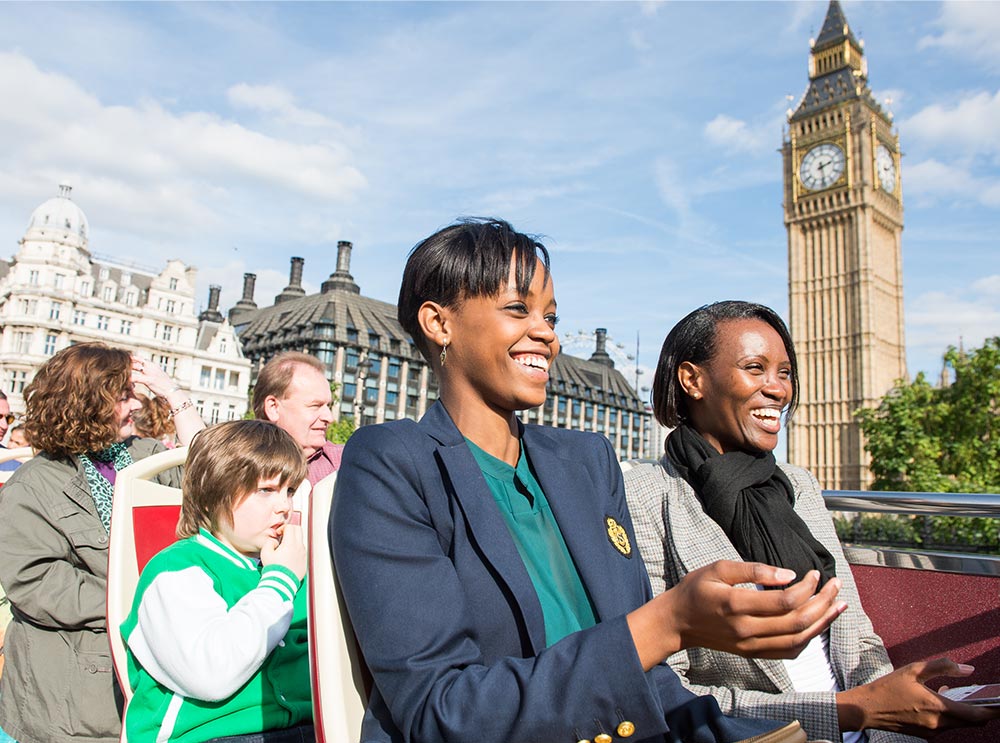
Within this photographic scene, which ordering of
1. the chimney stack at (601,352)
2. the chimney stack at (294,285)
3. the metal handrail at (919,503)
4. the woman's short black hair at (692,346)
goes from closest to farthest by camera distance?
the metal handrail at (919,503)
the woman's short black hair at (692,346)
the chimney stack at (294,285)
the chimney stack at (601,352)

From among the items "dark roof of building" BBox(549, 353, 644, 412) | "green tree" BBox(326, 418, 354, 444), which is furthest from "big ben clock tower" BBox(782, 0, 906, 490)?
"green tree" BBox(326, 418, 354, 444)

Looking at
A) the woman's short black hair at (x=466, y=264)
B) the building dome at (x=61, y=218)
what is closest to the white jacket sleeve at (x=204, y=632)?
the woman's short black hair at (x=466, y=264)

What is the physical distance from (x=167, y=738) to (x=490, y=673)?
1.10 meters

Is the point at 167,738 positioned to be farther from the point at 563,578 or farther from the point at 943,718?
the point at 943,718

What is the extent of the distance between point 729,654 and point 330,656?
4.03 feet

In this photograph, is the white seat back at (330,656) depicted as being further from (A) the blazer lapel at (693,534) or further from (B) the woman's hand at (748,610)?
(A) the blazer lapel at (693,534)

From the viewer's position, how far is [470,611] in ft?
4.41

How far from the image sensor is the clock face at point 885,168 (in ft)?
174

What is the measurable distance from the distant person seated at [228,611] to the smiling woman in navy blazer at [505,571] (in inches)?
24.0

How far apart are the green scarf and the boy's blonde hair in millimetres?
904

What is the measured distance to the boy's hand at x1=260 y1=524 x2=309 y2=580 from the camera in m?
1.99

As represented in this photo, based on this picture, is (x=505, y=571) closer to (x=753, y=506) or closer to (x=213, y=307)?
(x=753, y=506)

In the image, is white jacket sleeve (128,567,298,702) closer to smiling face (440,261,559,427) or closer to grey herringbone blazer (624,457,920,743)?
smiling face (440,261,559,427)

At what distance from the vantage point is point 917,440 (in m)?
27.9
